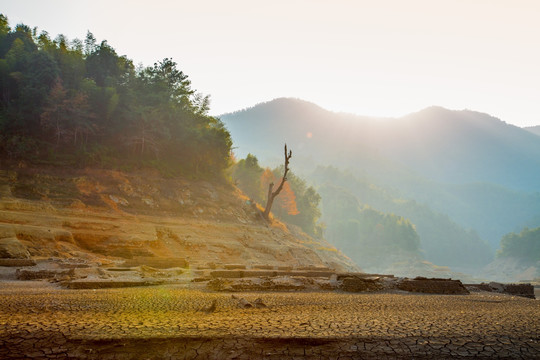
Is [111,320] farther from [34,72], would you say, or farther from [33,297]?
[34,72]

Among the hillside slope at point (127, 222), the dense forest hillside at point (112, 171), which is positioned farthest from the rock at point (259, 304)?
the hillside slope at point (127, 222)

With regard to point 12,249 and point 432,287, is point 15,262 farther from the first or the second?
point 432,287

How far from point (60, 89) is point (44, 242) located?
2004cm

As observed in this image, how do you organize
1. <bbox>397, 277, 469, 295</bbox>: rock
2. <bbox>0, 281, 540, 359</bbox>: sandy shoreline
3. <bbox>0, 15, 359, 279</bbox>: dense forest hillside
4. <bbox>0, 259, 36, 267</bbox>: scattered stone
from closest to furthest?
<bbox>0, 281, 540, 359</bbox>: sandy shoreline
<bbox>397, 277, 469, 295</bbox>: rock
<bbox>0, 259, 36, 267</bbox>: scattered stone
<bbox>0, 15, 359, 279</bbox>: dense forest hillside

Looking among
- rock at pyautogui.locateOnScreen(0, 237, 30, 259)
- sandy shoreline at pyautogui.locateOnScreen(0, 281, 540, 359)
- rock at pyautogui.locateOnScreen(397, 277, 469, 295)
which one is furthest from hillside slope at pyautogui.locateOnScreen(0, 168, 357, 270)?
sandy shoreline at pyautogui.locateOnScreen(0, 281, 540, 359)

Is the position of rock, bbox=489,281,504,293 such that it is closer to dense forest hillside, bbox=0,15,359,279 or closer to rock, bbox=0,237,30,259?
dense forest hillside, bbox=0,15,359,279

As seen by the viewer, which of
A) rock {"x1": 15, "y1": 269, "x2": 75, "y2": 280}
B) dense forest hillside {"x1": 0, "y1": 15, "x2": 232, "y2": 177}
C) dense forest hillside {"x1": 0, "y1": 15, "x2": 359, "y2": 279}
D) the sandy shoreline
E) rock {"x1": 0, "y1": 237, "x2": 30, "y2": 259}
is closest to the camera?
the sandy shoreline

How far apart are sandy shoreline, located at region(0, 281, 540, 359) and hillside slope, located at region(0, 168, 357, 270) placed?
14768mm

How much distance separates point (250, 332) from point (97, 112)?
40547 mm

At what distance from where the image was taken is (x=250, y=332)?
532 centimetres

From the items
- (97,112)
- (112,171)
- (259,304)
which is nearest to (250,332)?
(259,304)

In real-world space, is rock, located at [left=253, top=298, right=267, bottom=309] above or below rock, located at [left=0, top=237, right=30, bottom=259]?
above

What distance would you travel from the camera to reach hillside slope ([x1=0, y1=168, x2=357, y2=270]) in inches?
853

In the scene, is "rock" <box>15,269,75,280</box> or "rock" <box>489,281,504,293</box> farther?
"rock" <box>489,281,504,293</box>
